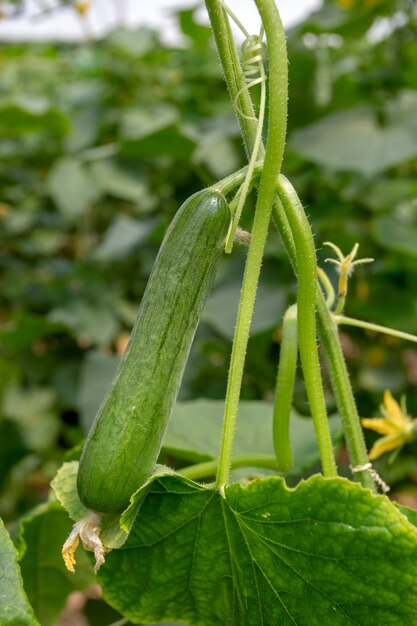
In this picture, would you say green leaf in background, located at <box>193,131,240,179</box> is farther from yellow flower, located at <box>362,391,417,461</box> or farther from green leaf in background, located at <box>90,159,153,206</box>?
yellow flower, located at <box>362,391,417,461</box>

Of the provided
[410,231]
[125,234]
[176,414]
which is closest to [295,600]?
[176,414]

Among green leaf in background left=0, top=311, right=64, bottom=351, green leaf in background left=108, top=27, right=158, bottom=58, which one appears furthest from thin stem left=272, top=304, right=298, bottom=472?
green leaf in background left=108, top=27, right=158, bottom=58

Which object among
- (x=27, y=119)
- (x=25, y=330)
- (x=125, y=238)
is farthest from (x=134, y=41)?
(x=25, y=330)

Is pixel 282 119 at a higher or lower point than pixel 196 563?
higher

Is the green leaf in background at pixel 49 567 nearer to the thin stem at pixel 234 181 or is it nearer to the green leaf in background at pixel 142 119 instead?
the thin stem at pixel 234 181

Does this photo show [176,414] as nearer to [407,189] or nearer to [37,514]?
[37,514]

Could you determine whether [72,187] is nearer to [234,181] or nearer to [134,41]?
[134,41]
